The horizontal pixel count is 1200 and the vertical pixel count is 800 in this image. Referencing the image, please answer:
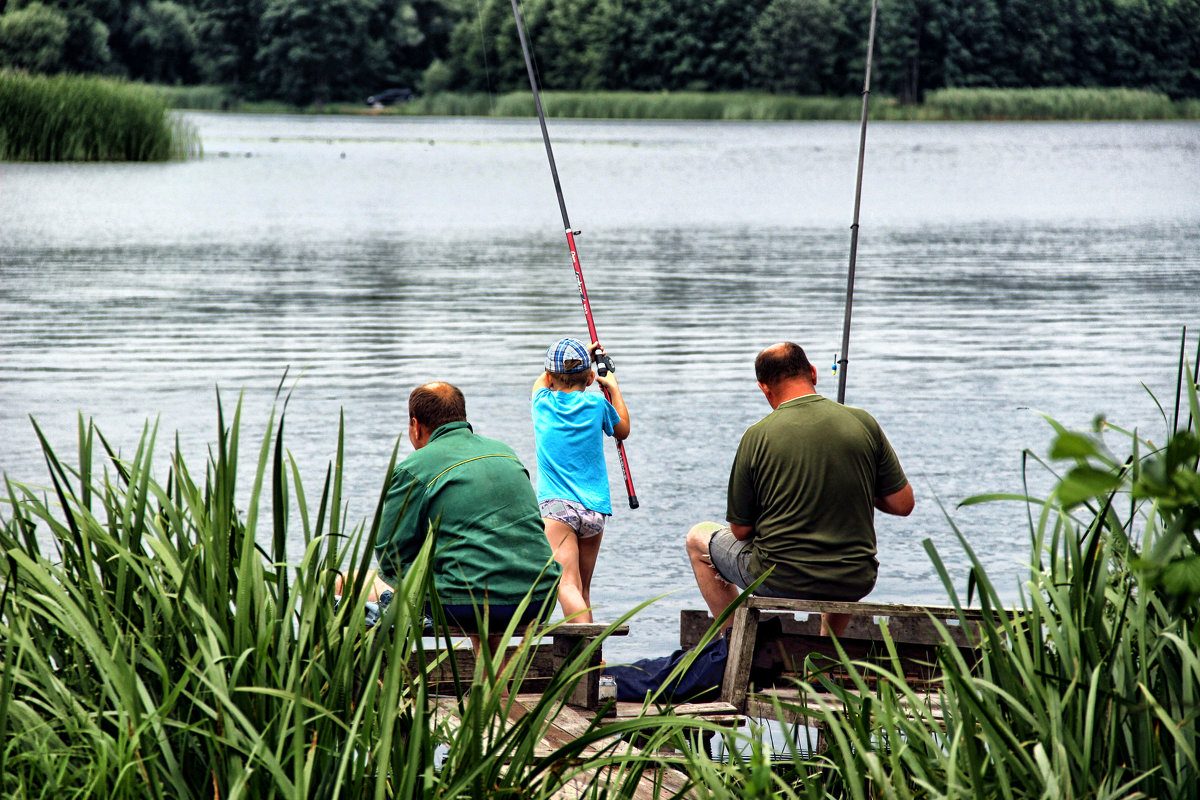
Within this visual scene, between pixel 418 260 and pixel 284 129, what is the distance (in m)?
56.5

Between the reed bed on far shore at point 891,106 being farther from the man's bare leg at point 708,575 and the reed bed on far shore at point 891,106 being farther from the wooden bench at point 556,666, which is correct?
the wooden bench at point 556,666

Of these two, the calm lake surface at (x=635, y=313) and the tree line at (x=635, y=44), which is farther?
the tree line at (x=635, y=44)

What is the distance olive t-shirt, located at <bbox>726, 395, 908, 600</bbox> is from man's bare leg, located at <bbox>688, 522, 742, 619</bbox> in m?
0.48

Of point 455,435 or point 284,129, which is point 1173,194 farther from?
point 284,129

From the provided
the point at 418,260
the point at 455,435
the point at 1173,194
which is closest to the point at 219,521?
the point at 455,435

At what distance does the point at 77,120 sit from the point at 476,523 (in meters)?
34.9

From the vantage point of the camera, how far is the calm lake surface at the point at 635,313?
30.1ft

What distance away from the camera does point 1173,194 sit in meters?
34.8

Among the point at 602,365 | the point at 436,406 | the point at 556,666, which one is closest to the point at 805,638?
the point at 556,666

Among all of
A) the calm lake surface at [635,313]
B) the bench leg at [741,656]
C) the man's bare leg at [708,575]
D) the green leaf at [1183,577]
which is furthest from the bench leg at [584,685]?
the green leaf at [1183,577]

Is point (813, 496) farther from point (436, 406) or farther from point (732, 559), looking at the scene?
point (436, 406)

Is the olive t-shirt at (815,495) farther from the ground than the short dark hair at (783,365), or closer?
closer

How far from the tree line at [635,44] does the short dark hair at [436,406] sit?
75829mm

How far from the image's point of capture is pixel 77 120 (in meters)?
36.2
